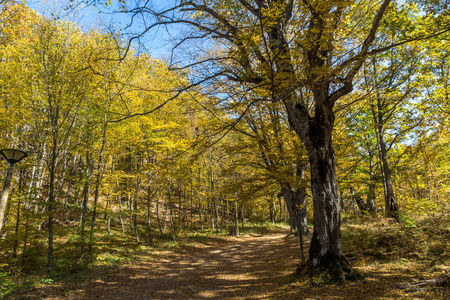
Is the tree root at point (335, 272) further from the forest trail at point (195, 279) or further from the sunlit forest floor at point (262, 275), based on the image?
the forest trail at point (195, 279)

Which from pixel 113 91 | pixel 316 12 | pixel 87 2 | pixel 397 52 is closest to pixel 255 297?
pixel 316 12

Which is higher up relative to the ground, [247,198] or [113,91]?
[113,91]

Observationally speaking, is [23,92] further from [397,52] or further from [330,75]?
[397,52]

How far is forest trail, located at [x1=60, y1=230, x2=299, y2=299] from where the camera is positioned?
17.7 feet

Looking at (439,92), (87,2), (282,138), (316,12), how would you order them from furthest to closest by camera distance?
(439,92), (282,138), (316,12), (87,2)

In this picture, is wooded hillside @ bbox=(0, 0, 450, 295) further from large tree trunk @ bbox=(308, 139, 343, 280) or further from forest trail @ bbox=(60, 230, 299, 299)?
forest trail @ bbox=(60, 230, 299, 299)

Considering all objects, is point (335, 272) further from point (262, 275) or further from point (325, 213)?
point (262, 275)

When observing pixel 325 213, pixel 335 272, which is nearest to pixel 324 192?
pixel 325 213

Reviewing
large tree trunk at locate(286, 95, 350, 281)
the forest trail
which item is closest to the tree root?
large tree trunk at locate(286, 95, 350, 281)

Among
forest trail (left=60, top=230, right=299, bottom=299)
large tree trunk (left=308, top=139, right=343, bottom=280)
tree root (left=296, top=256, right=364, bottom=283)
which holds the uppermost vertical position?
large tree trunk (left=308, top=139, right=343, bottom=280)

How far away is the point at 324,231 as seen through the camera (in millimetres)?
4867

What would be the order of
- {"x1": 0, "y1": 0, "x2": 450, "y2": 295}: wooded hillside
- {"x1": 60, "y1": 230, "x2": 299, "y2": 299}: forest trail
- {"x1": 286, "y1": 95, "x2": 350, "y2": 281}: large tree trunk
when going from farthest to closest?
{"x1": 60, "y1": 230, "x2": 299, "y2": 299}: forest trail < {"x1": 286, "y1": 95, "x2": 350, "y2": 281}: large tree trunk < {"x1": 0, "y1": 0, "x2": 450, "y2": 295}: wooded hillside

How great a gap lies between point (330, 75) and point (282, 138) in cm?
355

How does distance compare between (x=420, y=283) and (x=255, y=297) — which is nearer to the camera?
(x=420, y=283)
